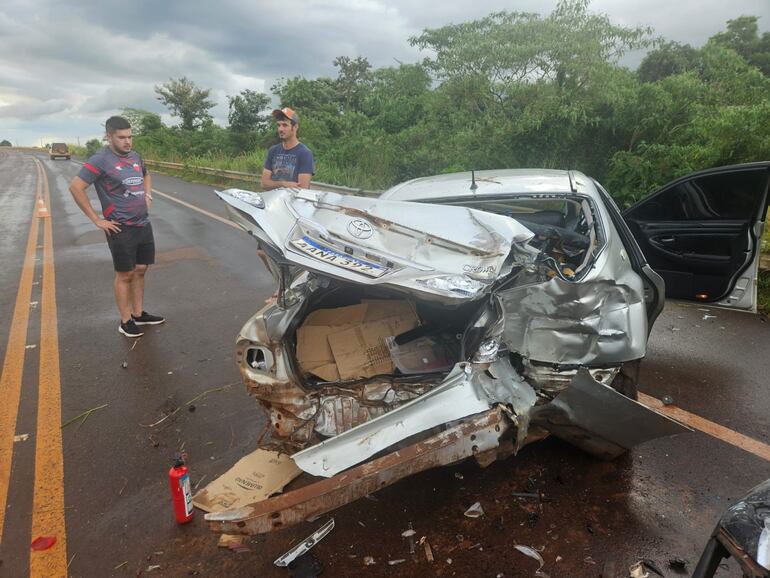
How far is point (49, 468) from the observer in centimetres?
297

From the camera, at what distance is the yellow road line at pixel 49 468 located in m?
2.31

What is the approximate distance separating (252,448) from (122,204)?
9.27ft

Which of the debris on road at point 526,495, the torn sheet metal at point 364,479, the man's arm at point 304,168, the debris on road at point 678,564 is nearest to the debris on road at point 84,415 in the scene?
the torn sheet metal at point 364,479

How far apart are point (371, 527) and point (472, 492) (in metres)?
0.60

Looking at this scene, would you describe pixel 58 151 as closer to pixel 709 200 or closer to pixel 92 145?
pixel 92 145

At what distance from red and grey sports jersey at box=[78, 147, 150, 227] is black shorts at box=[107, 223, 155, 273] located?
90 millimetres

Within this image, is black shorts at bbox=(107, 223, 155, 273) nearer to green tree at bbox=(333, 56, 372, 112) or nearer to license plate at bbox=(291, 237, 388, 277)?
license plate at bbox=(291, 237, 388, 277)

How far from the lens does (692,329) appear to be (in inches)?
192

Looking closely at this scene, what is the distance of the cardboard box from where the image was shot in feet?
8.98

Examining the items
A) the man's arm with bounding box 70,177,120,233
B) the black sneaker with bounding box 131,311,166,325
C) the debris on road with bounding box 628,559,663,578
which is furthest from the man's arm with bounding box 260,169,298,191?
the debris on road with bounding box 628,559,663,578

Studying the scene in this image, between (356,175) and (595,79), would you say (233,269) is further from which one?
(595,79)

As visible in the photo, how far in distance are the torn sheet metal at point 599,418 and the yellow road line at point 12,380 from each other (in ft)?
9.31

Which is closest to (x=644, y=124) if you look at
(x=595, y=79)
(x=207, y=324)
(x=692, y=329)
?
(x=595, y=79)

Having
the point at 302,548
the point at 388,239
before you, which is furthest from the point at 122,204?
the point at 302,548
